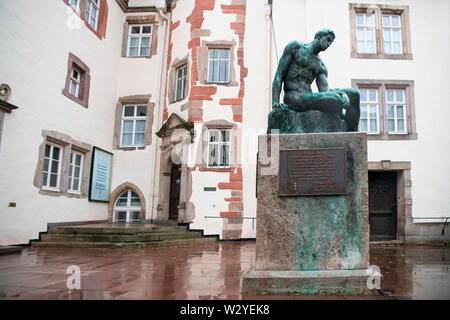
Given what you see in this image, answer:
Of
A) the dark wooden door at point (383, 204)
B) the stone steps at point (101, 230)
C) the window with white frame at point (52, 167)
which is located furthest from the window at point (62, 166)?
the dark wooden door at point (383, 204)

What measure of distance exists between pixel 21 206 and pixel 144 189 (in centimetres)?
520

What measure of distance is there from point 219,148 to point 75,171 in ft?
16.5

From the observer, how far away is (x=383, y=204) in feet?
42.7

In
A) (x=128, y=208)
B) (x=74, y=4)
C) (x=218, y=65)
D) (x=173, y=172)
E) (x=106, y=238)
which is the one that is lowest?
(x=106, y=238)

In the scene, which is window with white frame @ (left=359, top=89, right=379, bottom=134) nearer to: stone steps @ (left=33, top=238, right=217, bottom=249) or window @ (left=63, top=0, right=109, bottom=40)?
stone steps @ (left=33, top=238, right=217, bottom=249)

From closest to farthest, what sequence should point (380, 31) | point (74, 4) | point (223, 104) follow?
point (74, 4), point (223, 104), point (380, 31)

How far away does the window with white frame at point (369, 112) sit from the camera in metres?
13.0

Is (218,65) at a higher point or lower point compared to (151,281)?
higher

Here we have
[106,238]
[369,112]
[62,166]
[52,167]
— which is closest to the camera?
[106,238]

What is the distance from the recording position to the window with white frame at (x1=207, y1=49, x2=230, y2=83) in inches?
513

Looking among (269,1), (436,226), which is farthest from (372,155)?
(269,1)

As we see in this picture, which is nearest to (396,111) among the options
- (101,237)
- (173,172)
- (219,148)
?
(219,148)

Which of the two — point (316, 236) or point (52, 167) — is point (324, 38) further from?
point (52, 167)

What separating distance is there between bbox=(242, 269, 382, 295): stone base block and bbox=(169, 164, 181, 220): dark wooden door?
32.9ft
